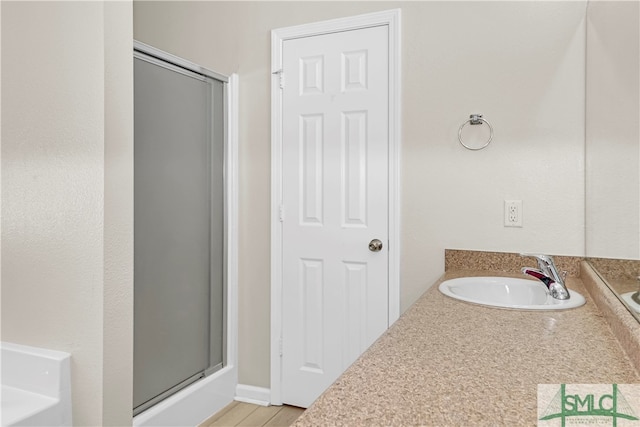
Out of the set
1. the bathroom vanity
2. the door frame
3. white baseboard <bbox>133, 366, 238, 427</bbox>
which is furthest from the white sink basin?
white baseboard <bbox>133, 366, 238, 427</bbox>

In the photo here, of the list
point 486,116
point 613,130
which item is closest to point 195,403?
point 486,116

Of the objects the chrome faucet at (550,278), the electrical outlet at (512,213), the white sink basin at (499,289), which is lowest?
the white sink basin at (499,289)

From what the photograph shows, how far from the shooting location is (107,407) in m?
1.49

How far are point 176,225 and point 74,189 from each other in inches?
30.2

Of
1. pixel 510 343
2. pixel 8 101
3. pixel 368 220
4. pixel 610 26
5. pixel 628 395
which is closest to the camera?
pixel 628 395

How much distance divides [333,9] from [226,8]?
676 millimetres

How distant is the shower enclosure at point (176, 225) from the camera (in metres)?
2.06

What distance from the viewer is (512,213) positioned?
6.91 ft

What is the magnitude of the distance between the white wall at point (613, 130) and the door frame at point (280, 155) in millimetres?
835

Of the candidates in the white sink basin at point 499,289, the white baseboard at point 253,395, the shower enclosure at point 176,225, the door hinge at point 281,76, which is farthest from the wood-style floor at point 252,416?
the door hinge at point 281,76

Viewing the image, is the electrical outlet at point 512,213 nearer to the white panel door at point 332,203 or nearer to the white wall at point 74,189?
the white panel door at point 332,203

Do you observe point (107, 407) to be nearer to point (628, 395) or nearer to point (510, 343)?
point (510, 343)

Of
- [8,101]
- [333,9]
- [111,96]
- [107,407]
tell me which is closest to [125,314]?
[107,407]

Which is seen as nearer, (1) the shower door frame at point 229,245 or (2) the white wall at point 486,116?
(2) the white wall at point 486,116
